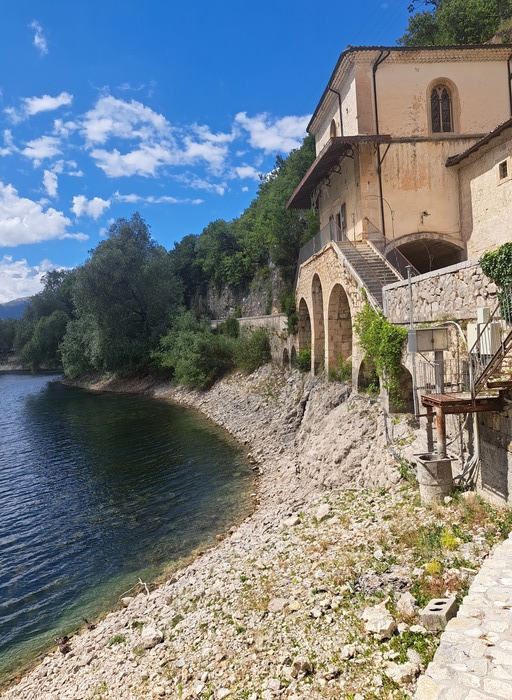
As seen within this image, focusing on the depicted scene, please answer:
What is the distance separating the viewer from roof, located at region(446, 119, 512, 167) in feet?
43.1

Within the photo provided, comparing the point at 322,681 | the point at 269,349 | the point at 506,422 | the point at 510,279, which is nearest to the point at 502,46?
the point at 510,279

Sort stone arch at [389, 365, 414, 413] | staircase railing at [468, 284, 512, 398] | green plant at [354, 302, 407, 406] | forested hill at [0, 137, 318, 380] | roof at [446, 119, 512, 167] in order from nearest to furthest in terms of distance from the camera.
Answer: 1. staircase railing at [468, 284, 512, 398]
2. green plant at [354, 302, 407, 406]
3. stone arch at [389, 365, 414, 413]
4. roof at [446, 119, 512, 167]
5. forested hill at [0, 137, 318, 380]

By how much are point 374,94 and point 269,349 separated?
16265 mm

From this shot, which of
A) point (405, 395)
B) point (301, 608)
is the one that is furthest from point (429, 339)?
point (301, 608)

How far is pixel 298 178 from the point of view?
3534 cm

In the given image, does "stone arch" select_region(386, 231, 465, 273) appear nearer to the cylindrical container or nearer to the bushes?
the cylindrical container

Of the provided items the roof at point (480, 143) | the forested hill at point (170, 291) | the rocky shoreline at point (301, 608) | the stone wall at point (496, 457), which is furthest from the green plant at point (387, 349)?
the forested hill at point (170, 291)

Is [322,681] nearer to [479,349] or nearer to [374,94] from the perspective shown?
[479,349]

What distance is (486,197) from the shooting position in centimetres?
1540

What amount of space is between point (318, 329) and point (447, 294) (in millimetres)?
11875

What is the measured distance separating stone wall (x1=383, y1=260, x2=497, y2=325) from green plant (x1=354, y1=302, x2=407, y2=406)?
16.4 inches

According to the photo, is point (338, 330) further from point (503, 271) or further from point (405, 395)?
point (503, 271)

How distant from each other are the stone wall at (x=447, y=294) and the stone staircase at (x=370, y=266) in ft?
5.23

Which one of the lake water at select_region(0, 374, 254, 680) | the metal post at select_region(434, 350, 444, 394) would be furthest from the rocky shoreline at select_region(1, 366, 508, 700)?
the metal post at select_region(434, 350, 444, 394)
